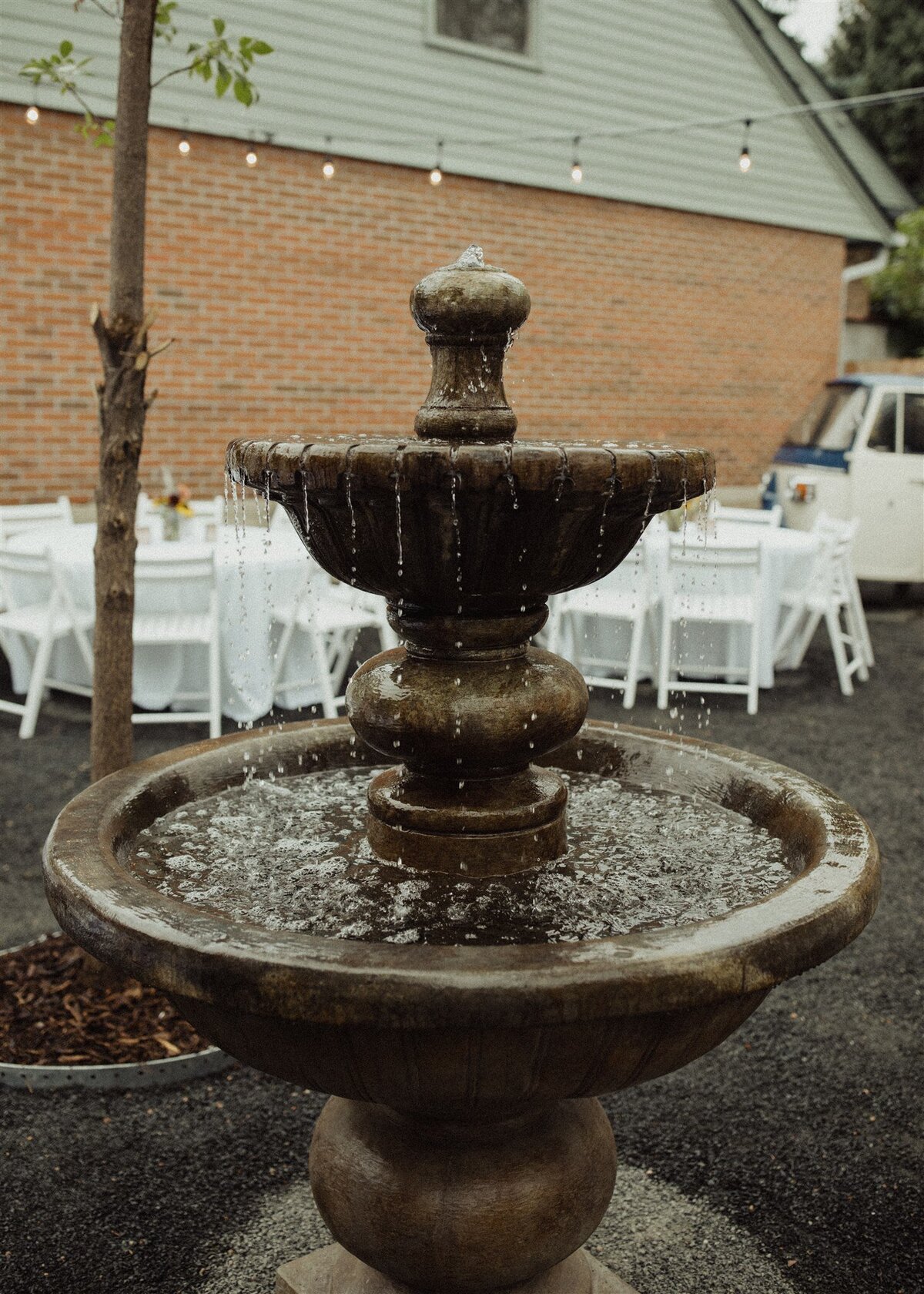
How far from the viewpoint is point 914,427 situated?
1045cm

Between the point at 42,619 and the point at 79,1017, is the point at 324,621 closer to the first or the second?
the point at 42,619

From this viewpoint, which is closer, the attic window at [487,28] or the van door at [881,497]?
the attic window at [487,28]

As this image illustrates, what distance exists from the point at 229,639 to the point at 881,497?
6590mm

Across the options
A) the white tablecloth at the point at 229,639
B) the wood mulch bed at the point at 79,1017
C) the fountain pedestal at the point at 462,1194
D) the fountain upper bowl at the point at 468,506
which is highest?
the fountain upper bowl at the point at 468,506

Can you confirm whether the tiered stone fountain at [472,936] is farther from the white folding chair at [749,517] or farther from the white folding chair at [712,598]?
the white folding chair at [749,517]

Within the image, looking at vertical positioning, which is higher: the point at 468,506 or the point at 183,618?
the point at 468,506

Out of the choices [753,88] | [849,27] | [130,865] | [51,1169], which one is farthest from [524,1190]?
[849,27]

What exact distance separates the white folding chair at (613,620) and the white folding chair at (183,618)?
2.15 m

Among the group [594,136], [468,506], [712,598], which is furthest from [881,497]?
[468,506]

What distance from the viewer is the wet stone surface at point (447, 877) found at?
1.95 meters

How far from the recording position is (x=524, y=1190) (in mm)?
1894

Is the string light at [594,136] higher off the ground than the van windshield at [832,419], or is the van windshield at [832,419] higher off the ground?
the string light at [594,136]

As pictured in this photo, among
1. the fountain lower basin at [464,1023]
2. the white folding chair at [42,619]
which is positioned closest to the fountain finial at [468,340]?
the fountain lower basin at [464,1023]

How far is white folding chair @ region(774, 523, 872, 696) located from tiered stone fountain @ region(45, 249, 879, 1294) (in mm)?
5136
